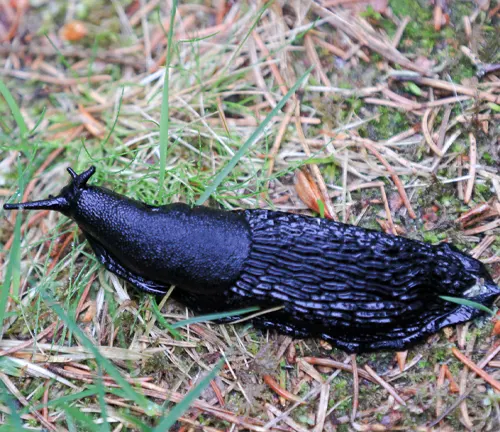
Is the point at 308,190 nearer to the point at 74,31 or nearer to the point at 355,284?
the point at 355,284

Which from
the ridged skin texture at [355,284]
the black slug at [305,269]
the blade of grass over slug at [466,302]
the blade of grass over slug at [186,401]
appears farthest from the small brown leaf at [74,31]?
the blade of grass over slug at [466,302]

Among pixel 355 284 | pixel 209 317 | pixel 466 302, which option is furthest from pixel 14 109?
pixel 466 302

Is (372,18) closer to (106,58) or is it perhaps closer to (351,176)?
(351,176)

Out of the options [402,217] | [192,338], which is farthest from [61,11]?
[402,217]

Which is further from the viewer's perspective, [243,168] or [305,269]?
[243,168]

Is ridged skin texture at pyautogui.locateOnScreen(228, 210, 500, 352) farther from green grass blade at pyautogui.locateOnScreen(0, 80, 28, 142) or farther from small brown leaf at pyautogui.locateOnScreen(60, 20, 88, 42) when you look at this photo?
small brown leaf at pyautogui.locateOnScreen(60, 20, 88, 42)

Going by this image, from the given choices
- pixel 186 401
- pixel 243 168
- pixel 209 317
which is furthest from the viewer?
pixel 243 168
